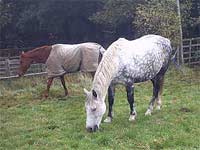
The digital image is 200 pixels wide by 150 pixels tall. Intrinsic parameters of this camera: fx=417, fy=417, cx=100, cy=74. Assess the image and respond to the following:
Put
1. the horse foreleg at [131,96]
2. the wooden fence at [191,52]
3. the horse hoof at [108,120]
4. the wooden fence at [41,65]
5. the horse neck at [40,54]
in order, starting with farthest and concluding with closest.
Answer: the wooden fence at [191,52]
the wooden fence at [41,65]
the horse neck at [40,54]
the horse hoof at [108,120]
the horse foreleg at [131,96]

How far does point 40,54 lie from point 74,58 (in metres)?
1.22

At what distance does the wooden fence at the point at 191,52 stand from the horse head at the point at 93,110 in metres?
11.3

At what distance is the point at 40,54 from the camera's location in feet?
40.9

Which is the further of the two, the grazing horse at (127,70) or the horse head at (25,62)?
the horse head at (25,62)

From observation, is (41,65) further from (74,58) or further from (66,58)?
(74,58)

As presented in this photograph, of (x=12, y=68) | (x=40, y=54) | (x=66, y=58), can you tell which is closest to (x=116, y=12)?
(x=12, y=68)

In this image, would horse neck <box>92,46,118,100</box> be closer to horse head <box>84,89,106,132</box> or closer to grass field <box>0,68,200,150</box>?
horse head <box>84,89,106,132</box>

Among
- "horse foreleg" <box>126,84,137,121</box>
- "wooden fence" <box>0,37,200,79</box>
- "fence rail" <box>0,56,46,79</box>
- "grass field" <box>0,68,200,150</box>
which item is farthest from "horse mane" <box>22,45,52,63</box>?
"horse foreleg" <box>126,84,137,121</box>

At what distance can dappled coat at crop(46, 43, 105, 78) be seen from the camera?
1166 cm

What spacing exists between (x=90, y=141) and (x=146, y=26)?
33.8 ft

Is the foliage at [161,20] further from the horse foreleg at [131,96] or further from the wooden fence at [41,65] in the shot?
the horse foreleg at [131,96]

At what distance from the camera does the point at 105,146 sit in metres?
6.58

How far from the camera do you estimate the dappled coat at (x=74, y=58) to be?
11.7 m

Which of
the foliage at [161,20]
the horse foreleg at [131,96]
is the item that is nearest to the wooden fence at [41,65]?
the foliage at [161,20]
